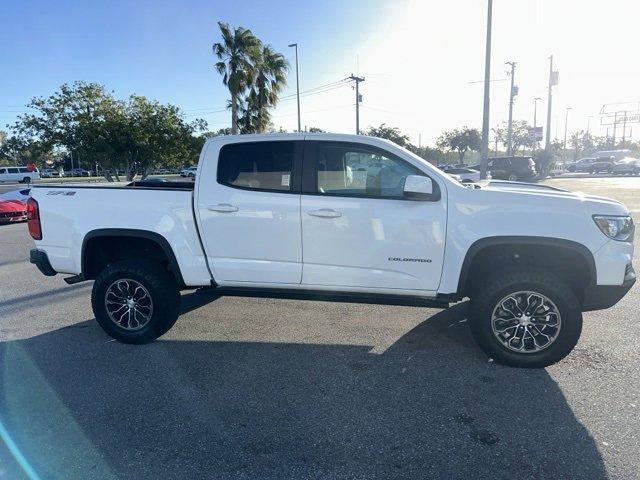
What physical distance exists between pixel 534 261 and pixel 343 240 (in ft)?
5.49

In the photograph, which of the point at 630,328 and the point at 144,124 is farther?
the point at 144,124

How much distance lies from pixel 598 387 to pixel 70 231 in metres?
4.86

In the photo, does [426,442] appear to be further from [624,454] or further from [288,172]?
[288,172]

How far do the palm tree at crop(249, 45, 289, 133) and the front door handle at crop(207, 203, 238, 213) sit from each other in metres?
27.2

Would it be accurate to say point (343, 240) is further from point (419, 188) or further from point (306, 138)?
point (306, 138)

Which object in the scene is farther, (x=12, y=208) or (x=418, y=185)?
(x=12, y=208)

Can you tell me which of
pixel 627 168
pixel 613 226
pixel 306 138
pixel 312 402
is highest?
pixel 306 138

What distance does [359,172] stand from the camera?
4.17m

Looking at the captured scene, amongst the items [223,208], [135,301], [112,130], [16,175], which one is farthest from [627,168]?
[16,175]

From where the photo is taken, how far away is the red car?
1428 centimetres

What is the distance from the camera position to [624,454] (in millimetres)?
2734

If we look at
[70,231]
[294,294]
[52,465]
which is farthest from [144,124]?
[52,465]

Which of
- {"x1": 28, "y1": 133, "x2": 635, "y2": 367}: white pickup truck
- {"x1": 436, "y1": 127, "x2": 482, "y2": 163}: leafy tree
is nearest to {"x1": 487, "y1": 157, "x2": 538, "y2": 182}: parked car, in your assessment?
{"x1": 28, "y1": 133, "x2": 635, "y2": 367}: white pickup truck

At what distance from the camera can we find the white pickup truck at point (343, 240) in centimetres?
378
